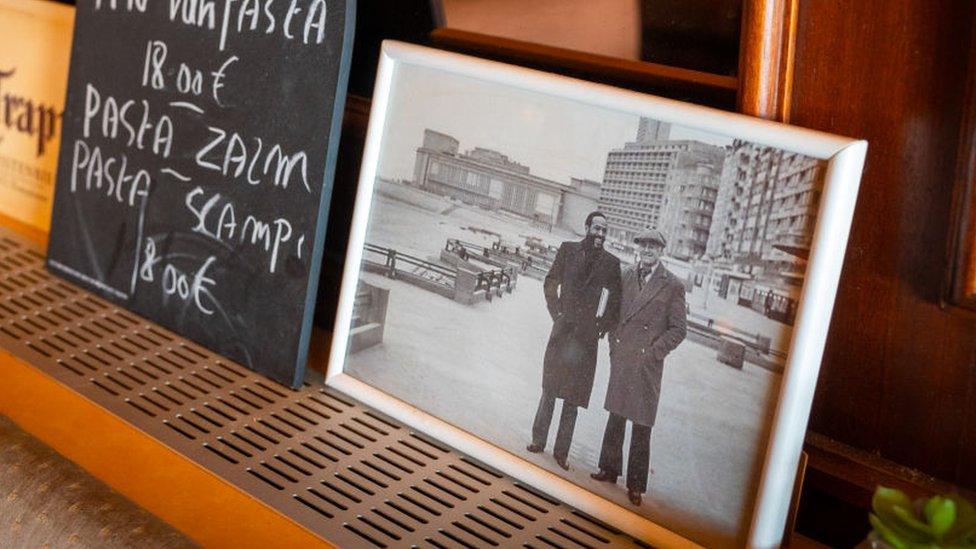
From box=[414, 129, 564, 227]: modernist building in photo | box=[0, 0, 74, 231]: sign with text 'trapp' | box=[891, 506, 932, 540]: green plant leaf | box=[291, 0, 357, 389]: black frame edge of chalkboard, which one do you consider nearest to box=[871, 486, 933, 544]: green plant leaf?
box=[891, 506, 932, 540]: green plant leaf

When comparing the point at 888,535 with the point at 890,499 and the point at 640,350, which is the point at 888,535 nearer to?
the point at 890,499

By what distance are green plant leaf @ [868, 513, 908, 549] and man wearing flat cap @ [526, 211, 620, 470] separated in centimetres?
28

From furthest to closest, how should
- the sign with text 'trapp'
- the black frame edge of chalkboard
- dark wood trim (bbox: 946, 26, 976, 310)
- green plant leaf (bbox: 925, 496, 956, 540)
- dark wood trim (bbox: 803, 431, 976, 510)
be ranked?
the sign with text 'trapp', the black frame edge of chalkboard, dark wood trim (bbox: 803, 431, 976, 510), dark wood trim (bbox: 946, 26, 976, 310), green plant leaf (bbox: 925, 496, 956, 540)

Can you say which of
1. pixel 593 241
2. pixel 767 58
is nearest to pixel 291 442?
pixel 593 241

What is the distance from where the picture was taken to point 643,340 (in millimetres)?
853

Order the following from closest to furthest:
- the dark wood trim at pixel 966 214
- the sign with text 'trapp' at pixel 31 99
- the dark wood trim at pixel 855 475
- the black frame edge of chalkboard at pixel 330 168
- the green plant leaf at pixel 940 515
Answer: the green plant leaf at pixel 940 515, the dark wood trim at pixel 966 214, the dark wood trim at pixel 855 475, the black frame edge of chalkboard at pixel 330 168, the sign with text 'trapp' at pixel 31 99

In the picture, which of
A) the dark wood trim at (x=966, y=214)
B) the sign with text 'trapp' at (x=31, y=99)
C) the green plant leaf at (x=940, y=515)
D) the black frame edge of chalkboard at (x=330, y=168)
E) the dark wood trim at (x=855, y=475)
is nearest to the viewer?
the green plant leaf at (x=940, y=515)

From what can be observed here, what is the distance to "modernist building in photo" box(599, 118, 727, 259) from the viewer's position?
0.82 m

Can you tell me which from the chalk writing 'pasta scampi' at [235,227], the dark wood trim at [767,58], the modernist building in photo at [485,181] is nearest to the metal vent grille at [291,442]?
the chalk writing 'pasta scampi' at [235,227]

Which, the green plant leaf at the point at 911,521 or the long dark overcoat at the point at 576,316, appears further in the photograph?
the long dark overcoat at the point at 576,316

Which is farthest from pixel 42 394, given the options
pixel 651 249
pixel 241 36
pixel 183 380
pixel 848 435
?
pixel 848 435

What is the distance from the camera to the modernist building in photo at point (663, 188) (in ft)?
2.68

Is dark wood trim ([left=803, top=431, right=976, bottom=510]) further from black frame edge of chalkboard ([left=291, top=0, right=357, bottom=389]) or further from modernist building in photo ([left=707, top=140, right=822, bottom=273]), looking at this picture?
black frame edge of chalkboard ([left=291, top=0, right=357, bottom=389])

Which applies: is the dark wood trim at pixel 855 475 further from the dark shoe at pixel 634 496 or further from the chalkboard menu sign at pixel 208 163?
the chalkboard menu sign at pixel 208 163
